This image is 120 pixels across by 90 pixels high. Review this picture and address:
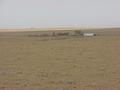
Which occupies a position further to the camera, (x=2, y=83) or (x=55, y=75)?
(x=55, y=75)

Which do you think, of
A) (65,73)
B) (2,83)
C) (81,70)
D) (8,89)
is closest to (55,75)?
(65,73)

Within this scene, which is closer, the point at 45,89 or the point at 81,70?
the point at 45,89

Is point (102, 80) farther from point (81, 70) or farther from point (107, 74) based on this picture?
point (81, 70)

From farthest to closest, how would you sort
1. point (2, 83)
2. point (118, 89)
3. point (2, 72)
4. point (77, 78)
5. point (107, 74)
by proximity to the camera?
point (2, 72)
point (107, 74)
point (77, 78)
point (2, 83)
point (118, 89)

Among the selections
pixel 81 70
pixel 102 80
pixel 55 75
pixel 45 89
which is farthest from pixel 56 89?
pixel 81 70

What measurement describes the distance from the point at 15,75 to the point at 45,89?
368cm

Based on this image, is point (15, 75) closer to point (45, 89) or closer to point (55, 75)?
point (55, 75)

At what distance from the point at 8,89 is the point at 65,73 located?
414cm

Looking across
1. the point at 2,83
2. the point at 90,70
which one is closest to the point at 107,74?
the point at 90,70

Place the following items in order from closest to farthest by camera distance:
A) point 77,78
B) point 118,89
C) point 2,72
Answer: point 118,89
point 77,78
point 2,72

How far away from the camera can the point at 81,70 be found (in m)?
14.7

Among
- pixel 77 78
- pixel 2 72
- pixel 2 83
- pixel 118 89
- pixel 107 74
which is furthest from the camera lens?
pixel 2 72

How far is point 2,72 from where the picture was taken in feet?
48.0

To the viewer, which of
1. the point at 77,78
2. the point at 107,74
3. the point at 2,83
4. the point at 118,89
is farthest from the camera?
the point at 107,74
